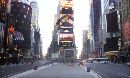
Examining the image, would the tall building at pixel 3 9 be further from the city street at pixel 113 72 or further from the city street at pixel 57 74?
the city street at pixel 57 74

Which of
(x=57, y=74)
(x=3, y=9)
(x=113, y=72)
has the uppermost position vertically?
(x=3, y=9)

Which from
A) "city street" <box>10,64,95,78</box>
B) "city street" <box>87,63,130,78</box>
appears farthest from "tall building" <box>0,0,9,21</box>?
"city street" <box>10,64,95,78</box>

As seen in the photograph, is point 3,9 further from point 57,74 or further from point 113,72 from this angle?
point 57,74

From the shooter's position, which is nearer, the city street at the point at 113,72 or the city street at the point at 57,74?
the city street at the point at 57,74

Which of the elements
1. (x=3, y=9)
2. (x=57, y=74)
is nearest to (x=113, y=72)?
(x=57, y=74)

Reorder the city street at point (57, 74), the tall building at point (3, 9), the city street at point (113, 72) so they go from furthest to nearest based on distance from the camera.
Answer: the tall building at point (3, 9)
the city street at point (113, 72)
the city street at point (57, 74)

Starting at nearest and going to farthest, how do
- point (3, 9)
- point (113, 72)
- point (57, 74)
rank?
point (57, 74)
point (113, 72)
point (3, 9)

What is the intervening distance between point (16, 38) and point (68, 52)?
1178 inches

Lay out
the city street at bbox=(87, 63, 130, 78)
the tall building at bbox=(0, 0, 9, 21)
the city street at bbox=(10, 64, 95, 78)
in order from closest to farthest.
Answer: the city street at bbox=(10, 64, 95, 78), the city street at bbox=(87, 63, 130, 78), the tall building at bbox=(0, 0, 9, 21)

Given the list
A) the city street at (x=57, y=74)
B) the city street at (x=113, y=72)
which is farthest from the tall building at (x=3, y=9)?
the city street at (x=57, y=74)

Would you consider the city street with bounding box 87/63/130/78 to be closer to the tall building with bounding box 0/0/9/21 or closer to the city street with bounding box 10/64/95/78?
the city street with bounding box 10/64/95/78

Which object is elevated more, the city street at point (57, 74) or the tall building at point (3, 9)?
the tall building at point (3, 9)

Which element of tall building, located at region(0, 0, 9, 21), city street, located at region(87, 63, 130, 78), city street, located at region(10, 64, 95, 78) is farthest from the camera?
tall building, located at region(0, 0, 9, 21)

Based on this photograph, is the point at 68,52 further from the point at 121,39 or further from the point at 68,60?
the point at 121,39
